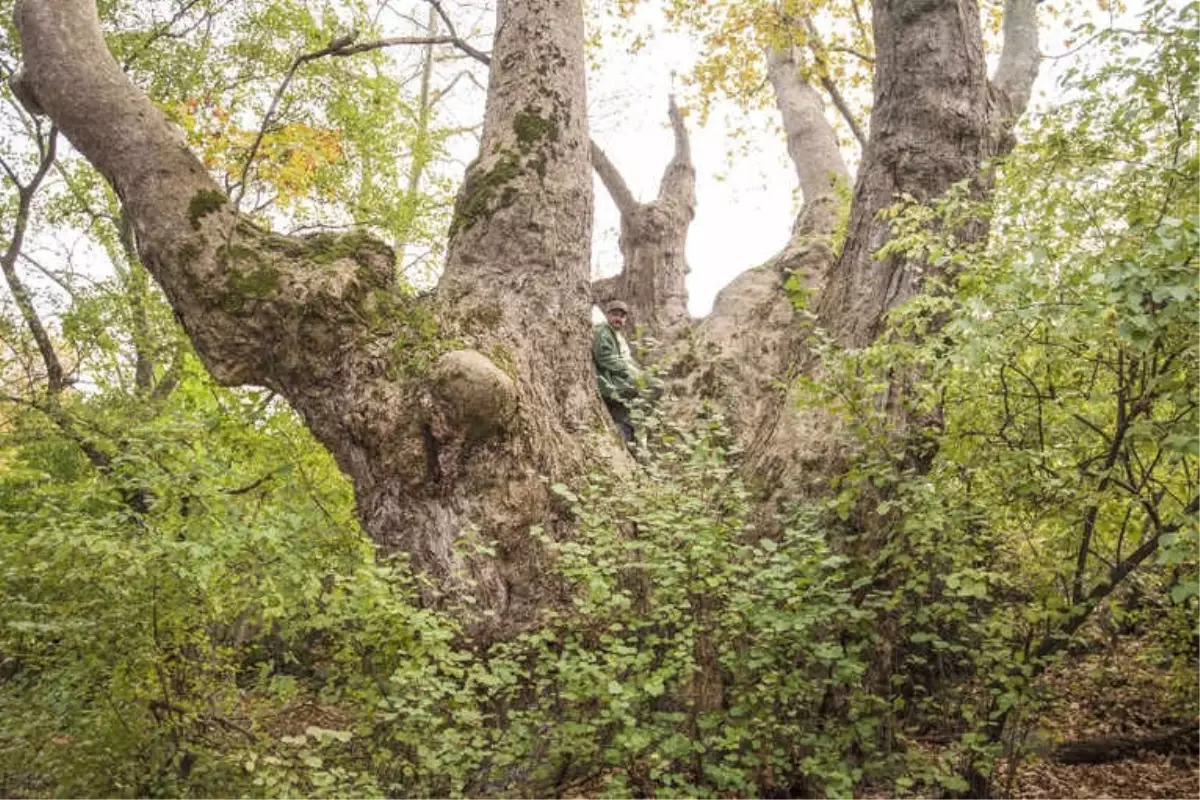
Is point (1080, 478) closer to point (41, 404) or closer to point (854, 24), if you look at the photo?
point (41, 404)

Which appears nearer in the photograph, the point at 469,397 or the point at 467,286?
the point at 469,397

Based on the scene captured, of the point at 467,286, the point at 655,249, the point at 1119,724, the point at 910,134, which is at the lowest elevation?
the point at 1119,724

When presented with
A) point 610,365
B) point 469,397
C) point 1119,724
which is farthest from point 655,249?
point 1119,724

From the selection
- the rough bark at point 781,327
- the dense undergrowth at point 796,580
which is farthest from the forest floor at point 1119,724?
the rough bark at point 781,327

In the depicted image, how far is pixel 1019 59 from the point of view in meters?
6.75

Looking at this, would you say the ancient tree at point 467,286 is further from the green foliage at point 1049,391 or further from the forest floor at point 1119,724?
the forest floor at point 1119,724

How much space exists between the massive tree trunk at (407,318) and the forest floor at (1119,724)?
278 cm

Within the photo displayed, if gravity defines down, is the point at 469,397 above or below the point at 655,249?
below

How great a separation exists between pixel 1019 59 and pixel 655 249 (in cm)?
371

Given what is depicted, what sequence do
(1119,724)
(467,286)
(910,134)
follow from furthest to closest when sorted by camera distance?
(1119,724) → (467,286) → (910,134)

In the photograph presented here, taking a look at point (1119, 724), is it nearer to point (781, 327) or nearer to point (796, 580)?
point (796, 580)

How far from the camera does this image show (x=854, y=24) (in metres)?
10.5

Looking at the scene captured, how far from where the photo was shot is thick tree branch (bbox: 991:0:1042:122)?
6727 millimetres

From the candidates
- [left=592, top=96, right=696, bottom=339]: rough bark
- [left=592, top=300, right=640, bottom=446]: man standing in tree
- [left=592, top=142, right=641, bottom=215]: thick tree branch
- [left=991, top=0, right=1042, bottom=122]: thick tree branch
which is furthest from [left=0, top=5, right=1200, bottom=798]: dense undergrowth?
[left=592, top=142, right=641, bottom=215]: thick tree branch
